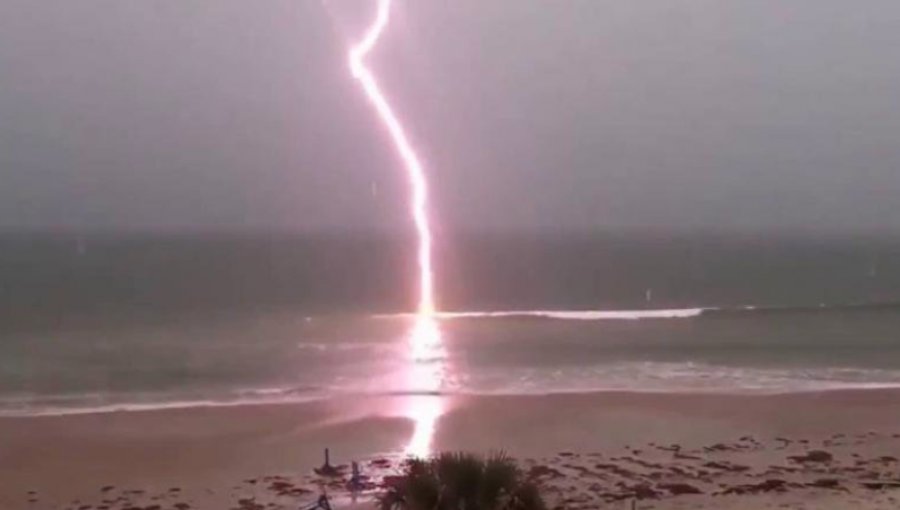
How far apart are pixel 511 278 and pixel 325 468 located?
74081 millimetres

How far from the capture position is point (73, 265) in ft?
332

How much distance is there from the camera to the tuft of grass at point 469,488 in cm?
892

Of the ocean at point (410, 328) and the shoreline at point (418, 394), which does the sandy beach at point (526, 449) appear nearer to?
the shoreline at point (418, 394)

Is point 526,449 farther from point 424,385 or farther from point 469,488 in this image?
point 469,488

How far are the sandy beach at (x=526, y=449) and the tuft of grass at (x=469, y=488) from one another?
6423 millimetres

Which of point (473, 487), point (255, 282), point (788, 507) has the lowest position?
point (788, 507)

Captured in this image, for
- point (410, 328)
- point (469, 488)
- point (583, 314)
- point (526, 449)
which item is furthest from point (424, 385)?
point (583, 314)

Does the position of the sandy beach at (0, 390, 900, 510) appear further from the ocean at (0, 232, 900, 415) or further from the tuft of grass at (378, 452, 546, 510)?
the tuft of grass at (378, 452, 546, 510)

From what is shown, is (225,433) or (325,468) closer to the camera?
(325,468)

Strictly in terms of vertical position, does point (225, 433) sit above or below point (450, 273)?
below

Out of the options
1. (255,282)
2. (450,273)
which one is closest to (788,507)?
(255,282)

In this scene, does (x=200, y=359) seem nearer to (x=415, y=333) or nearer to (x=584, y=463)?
(x=415, y=333)

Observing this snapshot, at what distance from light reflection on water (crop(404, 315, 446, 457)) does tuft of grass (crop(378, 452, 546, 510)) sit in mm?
11048

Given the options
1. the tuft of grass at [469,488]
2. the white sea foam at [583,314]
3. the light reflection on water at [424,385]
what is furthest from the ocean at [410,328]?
the tuft of grass at [469,488]
